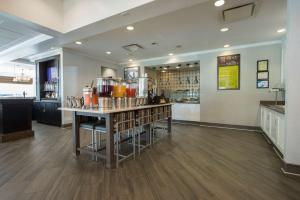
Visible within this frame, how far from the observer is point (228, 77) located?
204 inches

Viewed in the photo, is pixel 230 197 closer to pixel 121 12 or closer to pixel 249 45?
pixel 121 12

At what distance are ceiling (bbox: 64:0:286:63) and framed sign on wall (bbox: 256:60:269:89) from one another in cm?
69

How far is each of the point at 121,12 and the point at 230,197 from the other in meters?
3.13

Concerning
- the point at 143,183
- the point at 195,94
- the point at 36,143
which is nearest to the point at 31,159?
the point at 36,143

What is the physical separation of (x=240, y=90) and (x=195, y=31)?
8.57ft

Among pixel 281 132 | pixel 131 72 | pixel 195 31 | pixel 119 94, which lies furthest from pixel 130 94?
pixel 131 72

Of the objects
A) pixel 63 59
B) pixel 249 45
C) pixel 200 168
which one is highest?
pixel 249 45

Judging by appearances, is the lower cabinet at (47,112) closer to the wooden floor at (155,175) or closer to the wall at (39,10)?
the wooden floor at (155,175)

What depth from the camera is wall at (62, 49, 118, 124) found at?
17.3 ft

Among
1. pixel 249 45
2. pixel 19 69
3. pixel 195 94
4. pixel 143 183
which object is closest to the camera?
pixel 143 183

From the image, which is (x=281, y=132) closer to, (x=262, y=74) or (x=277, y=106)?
(x=277, y=106)

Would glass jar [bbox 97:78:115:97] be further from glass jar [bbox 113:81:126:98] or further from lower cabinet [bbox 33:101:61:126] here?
lower cabinet [bbox 33:101:61:126]

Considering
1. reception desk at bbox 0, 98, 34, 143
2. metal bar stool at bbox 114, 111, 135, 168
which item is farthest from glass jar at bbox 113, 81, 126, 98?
reception desk at bbox 0, 98, 34, 143

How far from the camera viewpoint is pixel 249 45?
482 centimetres
